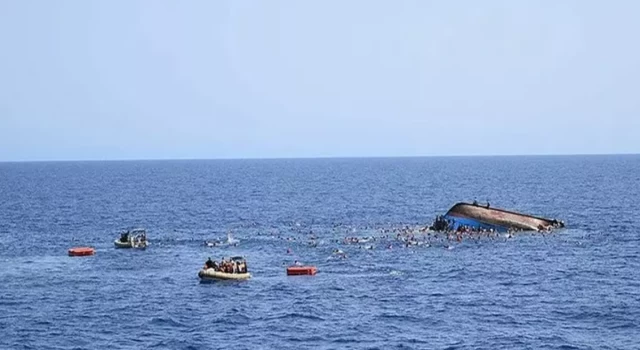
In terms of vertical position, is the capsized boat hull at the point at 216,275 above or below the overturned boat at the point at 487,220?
below

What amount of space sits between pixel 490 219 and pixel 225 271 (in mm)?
47632

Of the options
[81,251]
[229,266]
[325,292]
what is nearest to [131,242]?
[81,251]

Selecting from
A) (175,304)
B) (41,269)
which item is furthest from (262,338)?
(41,269)

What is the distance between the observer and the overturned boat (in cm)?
11956

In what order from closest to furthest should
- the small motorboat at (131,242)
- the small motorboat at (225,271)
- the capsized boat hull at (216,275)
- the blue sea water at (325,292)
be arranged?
the blue sea water at (325,292), the capsized boat hull at (216,275), the small motorboat at (225,271), the small motorboat at (131,242)

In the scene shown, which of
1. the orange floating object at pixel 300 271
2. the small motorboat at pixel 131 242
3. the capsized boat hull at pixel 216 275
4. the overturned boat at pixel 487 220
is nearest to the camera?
the capsized boat hull at pixel 216 275

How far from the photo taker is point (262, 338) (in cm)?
6241

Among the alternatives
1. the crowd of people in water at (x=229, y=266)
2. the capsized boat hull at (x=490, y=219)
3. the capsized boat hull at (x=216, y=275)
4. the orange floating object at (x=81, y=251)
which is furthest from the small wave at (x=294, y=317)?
the capsized boat hull at (x=490, y=219)

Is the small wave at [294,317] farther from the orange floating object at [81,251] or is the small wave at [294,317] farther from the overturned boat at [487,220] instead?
the overturned boat at [487,220]

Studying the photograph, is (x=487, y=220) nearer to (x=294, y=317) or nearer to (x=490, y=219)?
(x=490, y=219)

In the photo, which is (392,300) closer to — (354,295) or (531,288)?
(354,295)

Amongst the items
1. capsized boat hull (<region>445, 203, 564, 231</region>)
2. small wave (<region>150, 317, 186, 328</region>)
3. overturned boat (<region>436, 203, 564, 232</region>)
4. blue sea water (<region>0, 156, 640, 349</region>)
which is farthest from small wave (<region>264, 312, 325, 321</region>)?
capsized boat hull (<region>445, 203, 564, 231</region>)

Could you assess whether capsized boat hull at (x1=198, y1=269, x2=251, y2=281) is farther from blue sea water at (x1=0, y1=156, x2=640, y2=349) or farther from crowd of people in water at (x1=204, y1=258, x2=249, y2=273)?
blue sea water at (x1=0, y1=156, x2=640, y2=349)

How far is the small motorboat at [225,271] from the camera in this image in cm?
8375
